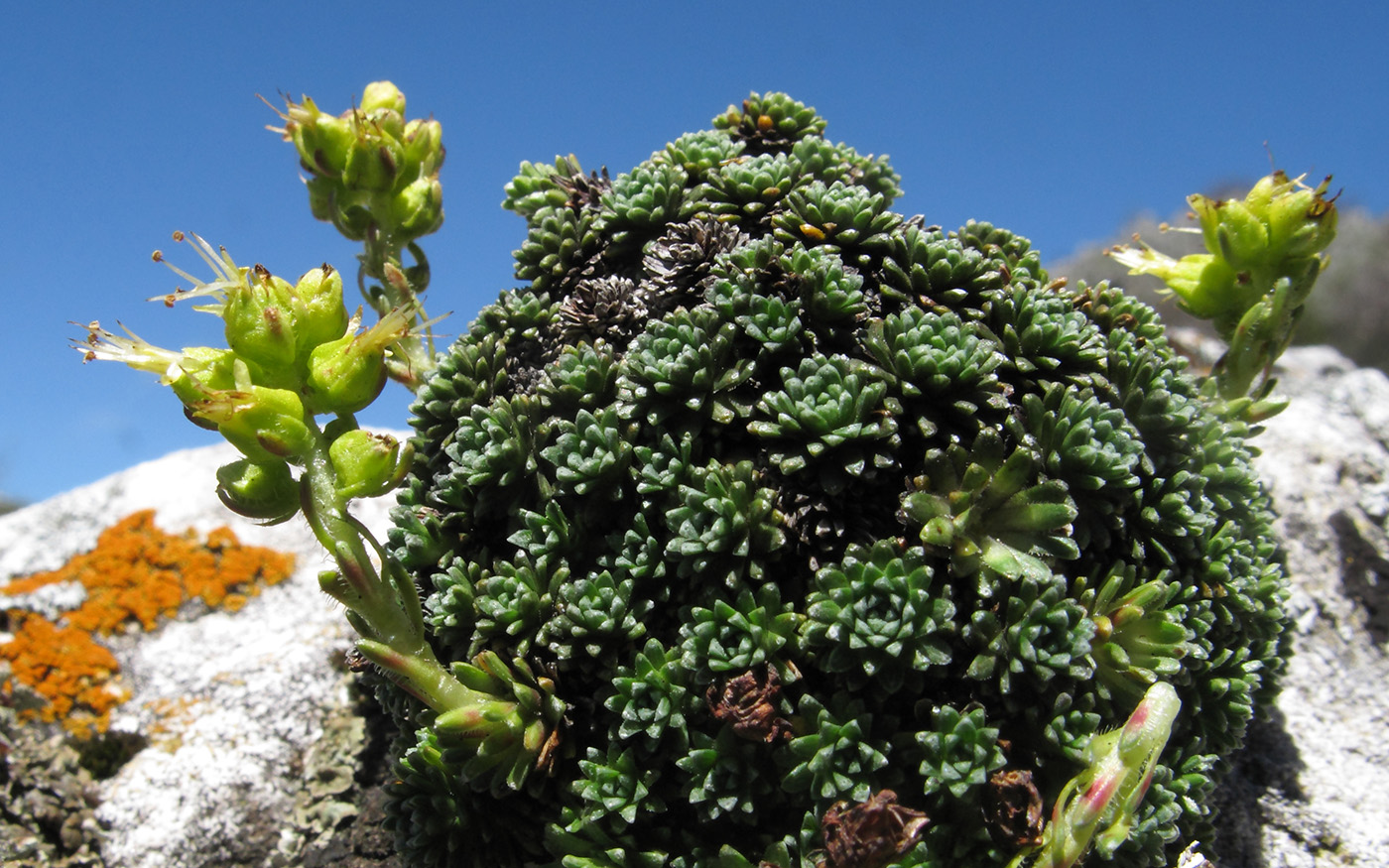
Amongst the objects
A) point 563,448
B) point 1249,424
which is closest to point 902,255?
point 563,448

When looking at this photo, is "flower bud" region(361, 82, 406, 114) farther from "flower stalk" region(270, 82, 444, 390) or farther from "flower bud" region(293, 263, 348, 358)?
"flower bud" region(293, 263, 348, 358)

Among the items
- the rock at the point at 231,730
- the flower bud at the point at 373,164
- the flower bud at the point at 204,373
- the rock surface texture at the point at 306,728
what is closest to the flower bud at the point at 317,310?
the flower bud at the point at 204,373

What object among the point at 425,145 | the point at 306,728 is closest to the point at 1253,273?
the point at 425,145

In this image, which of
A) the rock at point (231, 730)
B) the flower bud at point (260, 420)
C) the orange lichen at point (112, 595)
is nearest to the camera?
the flower bud at point (260, 420)

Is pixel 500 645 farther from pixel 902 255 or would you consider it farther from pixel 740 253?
pixel 902 255

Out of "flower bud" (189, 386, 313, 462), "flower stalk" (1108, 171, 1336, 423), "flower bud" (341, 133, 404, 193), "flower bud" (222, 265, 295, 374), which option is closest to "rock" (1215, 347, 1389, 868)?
"flower stalk" (1108, 171, 1336, 423)

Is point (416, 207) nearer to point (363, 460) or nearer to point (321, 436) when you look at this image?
point (321, 436)

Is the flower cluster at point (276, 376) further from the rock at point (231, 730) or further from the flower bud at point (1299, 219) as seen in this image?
the flower bud at point (1299, 219)
